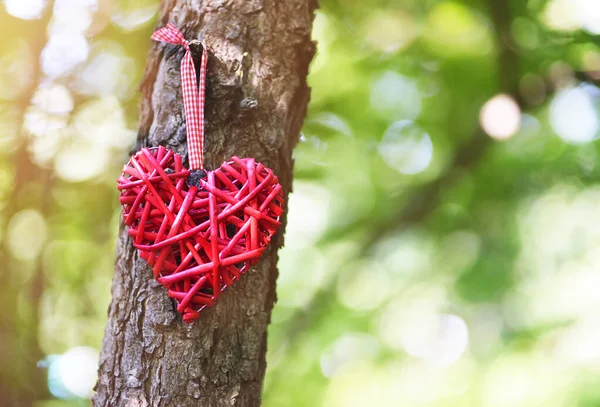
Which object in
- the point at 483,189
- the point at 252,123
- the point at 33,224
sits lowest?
the point at 252,123

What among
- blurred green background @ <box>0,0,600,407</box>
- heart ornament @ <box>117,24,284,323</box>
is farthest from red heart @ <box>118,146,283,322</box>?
blurred green background @ <box>0,0,600,407</box>

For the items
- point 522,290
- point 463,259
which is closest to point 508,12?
point 463,259

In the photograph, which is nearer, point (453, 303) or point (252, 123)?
point (252, 123)

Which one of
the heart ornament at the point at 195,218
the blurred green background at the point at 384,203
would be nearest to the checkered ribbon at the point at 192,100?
the heart ornament at the point at 195,218

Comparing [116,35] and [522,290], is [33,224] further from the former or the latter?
[522,290]

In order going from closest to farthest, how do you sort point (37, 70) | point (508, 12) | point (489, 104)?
1. point (37, 70)
2. point (508, 12)
3. point (489, 104)

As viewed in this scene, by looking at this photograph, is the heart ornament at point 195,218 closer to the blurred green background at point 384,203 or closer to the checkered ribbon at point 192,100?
the checkered ribbon at point 192,100

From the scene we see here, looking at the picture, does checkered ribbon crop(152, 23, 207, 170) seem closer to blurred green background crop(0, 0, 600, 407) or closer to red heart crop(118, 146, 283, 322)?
red heart crop(118, 146, 283, 322)
